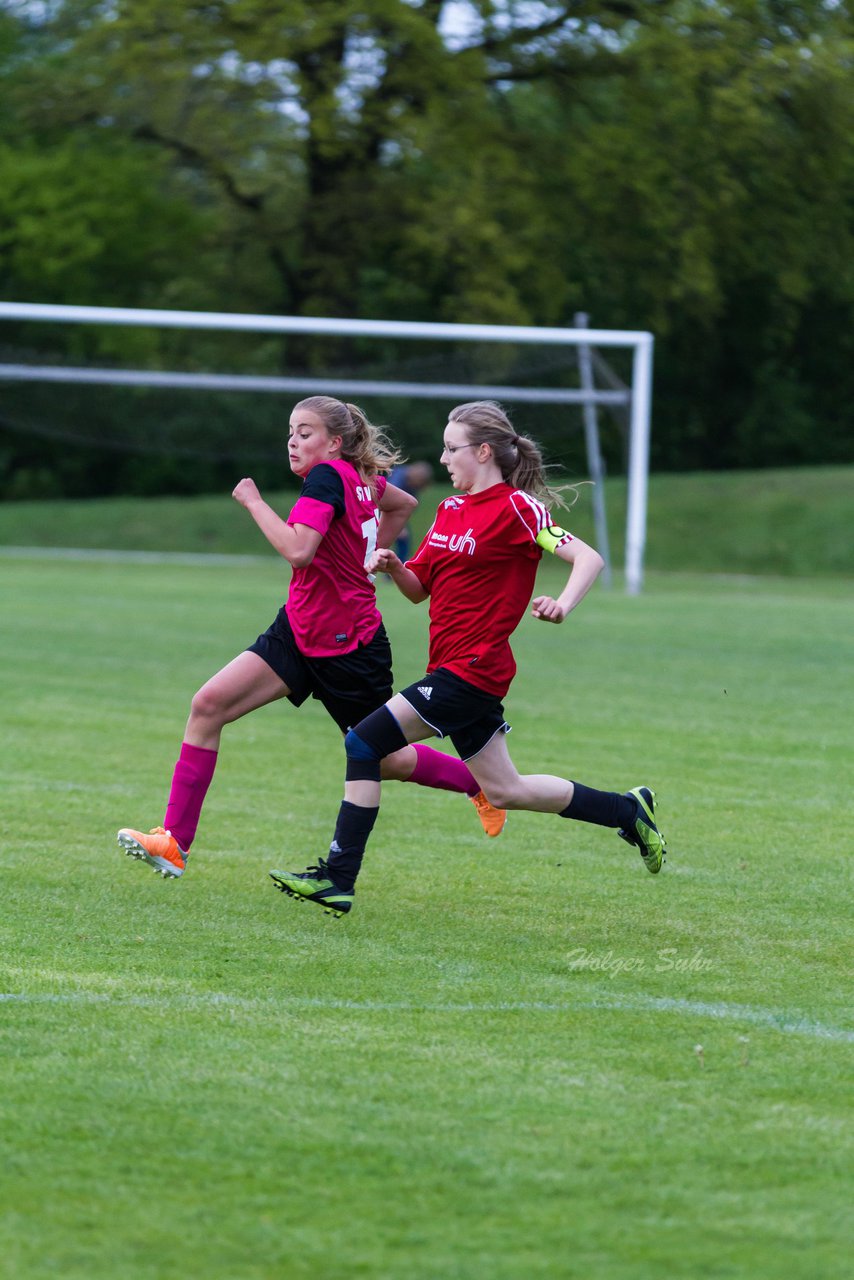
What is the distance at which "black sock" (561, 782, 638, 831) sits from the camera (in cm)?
607

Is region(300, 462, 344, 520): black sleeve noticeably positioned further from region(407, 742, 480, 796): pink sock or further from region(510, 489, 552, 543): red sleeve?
region(407, 742, 480, 796): pink sock

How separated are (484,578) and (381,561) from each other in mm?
379

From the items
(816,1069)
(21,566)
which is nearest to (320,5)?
(21,566)

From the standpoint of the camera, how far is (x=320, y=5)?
3159 cm

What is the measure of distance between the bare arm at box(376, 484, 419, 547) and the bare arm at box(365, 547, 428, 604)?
0.44 m

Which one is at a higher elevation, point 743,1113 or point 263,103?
point 743,1113

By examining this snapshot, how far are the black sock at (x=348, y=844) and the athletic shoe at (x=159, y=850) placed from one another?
599 mm

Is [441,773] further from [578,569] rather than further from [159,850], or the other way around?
[578,569]

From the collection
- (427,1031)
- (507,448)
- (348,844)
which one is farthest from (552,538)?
(427,1031)

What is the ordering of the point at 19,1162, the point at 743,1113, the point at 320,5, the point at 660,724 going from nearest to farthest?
1. the point at 19,1162
2. the point at 743,1113
3. the point at 660,724
4. the point at 320,5

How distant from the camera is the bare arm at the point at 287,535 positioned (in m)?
5.64

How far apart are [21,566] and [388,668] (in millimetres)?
21427

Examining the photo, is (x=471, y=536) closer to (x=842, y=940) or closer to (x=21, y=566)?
(x=842, y=940)

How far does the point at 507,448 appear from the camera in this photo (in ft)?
19.0
